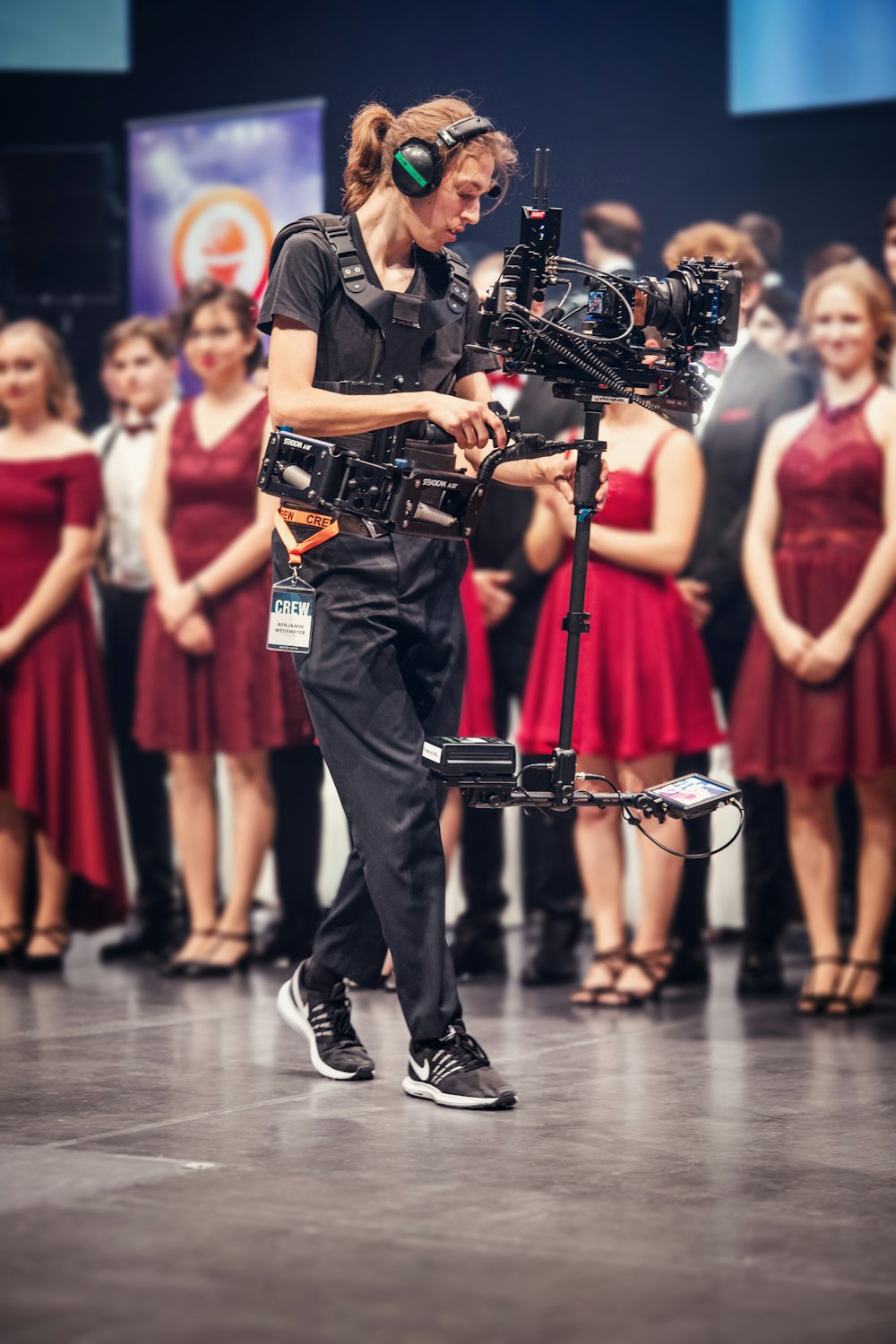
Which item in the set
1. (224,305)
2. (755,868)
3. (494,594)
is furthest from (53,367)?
(755,868)

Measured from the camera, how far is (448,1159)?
2.81 m

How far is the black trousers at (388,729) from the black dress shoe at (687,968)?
182 cm

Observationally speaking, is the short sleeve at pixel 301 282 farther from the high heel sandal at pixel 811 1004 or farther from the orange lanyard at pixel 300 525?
the high heel sandal at pixel 811 1004

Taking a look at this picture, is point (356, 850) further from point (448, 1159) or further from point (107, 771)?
point (107, 771)

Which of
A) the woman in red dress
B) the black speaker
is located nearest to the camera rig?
the woman in red dress

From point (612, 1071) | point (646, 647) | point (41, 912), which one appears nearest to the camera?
point (612, 1071)

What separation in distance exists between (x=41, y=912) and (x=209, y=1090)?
2.09 m

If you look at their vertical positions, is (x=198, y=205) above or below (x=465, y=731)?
above

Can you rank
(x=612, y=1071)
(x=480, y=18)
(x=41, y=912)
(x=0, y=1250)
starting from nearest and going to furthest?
(x=0, y=1250)
(x=612, y=1071)
(x=480, y=18)
(x=41, y=912)

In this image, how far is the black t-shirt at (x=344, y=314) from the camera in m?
3.20

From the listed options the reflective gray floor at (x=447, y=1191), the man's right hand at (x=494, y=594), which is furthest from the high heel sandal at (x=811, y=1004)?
the man's right hand at (x=494, y=594)

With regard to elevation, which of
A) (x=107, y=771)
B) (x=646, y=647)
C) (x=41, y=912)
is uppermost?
(x=646, y=647)

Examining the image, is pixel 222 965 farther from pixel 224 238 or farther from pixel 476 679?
pixel 224 238

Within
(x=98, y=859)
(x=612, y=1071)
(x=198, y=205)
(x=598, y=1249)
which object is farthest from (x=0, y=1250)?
(x=198, y=205)
